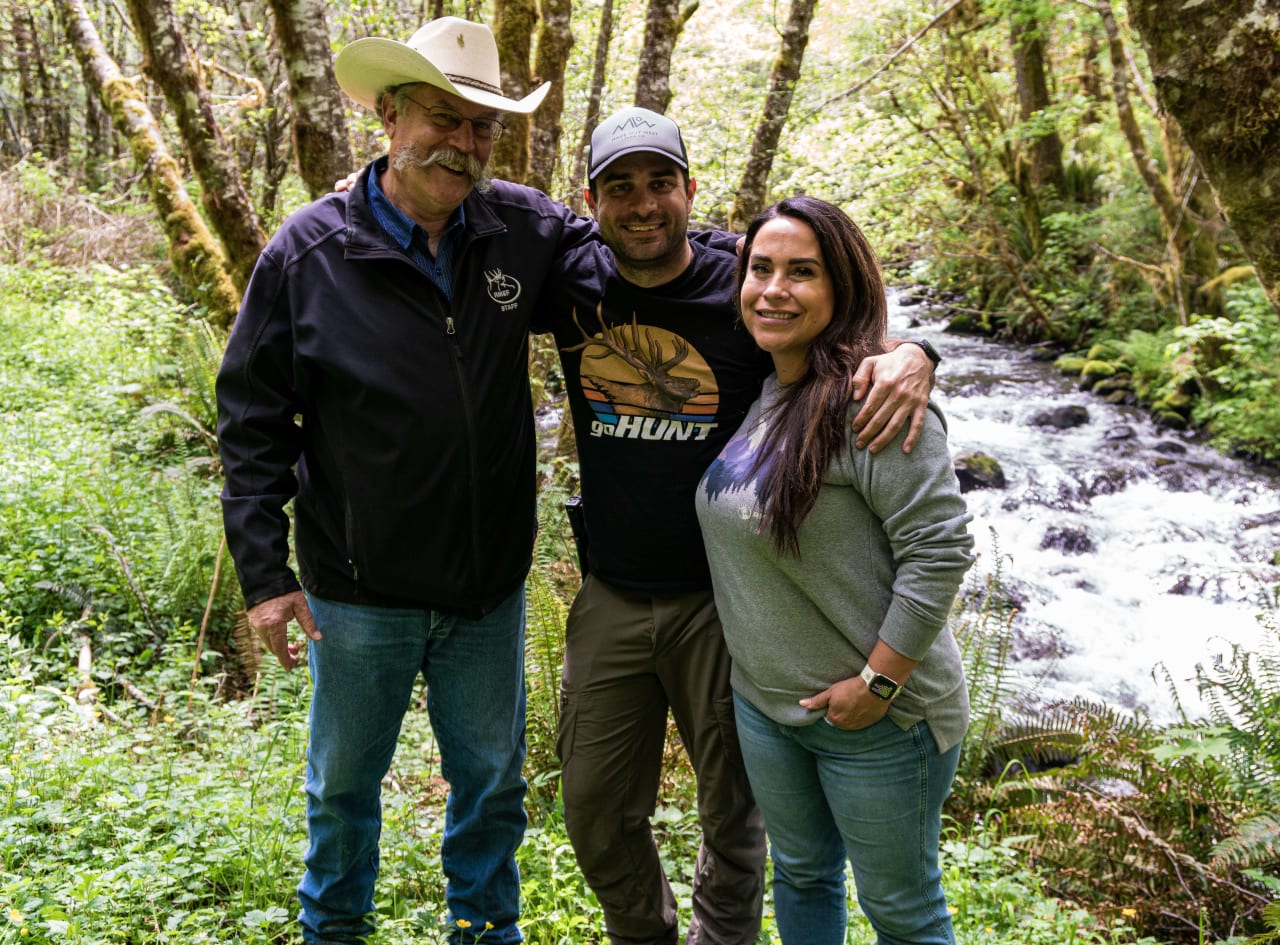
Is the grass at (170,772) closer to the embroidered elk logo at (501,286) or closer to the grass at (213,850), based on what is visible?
the grass at (213,850)

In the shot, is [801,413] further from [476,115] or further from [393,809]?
[393,809]

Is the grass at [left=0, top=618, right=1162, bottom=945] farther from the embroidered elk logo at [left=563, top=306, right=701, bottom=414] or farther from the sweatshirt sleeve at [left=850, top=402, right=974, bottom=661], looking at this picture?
the embroidered elk logo at [left=563, top=306, right=701, bottom=414]

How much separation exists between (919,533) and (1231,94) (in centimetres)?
136

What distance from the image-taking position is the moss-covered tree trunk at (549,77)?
6.14 m

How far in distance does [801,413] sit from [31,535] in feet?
17.5

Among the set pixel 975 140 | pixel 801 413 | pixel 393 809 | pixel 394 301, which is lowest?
pixel 393 809

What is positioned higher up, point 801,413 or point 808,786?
point 801,413

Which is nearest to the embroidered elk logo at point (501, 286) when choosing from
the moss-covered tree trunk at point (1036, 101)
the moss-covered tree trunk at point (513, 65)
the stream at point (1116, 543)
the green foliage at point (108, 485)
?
the moss-covered tree trunk at point (513, 65)

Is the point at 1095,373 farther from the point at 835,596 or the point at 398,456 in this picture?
the point at 398,456

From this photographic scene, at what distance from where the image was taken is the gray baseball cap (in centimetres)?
277

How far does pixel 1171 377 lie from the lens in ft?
41.6

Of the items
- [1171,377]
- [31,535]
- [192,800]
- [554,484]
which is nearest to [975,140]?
[1171,377]

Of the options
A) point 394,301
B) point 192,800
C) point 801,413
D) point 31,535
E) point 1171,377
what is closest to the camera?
point 801,413

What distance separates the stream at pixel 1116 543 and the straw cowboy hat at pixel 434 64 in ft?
15.5
